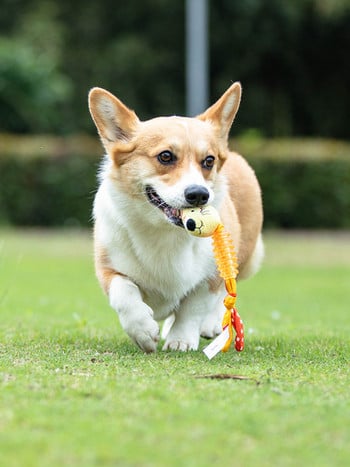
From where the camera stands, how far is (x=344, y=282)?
1448cm

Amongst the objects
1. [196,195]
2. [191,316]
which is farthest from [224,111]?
Result: [191,316]

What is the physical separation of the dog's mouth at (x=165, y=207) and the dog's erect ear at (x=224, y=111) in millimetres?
769

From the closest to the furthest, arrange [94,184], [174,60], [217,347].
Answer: [217,347] < [94,184] < [174,60]

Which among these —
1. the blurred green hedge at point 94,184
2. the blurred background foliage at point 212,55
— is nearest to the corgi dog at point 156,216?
the blurred green hedge at point 94,184

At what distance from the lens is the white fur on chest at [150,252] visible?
6.03 metres

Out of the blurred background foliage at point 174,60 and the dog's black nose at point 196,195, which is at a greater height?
the dog's black nose at point 196,195

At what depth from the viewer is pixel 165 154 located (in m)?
5.82

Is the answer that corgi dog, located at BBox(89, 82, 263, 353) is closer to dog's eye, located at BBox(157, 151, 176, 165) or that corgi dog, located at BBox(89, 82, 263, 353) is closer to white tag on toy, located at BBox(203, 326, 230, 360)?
dog's eye, located at BBox(157, 151, 176, 165)

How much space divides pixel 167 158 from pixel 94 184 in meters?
16.4

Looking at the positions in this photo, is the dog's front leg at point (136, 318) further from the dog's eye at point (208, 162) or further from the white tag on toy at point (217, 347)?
the dog's eye at point (208, 162)

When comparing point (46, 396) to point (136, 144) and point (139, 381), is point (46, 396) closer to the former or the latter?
point (139, 381)

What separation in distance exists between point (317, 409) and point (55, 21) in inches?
1305

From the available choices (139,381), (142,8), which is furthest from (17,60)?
(139,381)

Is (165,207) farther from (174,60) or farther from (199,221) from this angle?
(174,60)
